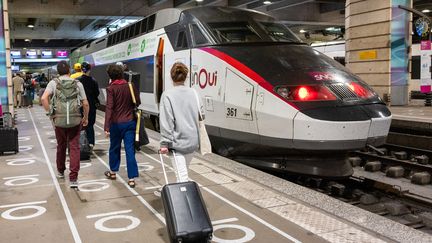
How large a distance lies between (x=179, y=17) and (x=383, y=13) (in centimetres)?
822

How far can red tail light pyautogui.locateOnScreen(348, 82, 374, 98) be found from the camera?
6452mm

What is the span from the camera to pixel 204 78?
7473 mm

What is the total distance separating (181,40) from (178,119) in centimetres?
478

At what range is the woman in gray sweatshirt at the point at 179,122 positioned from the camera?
413 cm

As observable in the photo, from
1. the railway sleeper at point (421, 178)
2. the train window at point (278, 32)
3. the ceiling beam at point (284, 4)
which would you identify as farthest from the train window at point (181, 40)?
the ceiling beam at point (284, 4)

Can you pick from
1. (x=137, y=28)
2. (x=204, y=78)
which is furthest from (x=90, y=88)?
(x=137, y=28)

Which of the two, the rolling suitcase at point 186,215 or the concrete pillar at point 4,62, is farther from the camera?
the concrete pillar at point 4,62

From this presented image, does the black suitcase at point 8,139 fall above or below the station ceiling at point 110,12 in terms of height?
below

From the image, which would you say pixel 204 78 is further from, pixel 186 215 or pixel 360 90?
pixel 186 215

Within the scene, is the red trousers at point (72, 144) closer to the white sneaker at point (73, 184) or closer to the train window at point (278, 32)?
the white sneaker at point (73, 184)

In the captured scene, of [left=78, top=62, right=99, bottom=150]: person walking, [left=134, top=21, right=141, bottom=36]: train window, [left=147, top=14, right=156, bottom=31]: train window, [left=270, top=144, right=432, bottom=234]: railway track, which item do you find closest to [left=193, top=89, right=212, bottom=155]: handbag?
[left=270, top=144, right=432, bottom=234]: railway track

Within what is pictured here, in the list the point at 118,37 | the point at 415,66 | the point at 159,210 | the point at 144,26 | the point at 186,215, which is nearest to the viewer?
the point at 186,215

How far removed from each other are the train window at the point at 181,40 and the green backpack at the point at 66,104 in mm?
3155

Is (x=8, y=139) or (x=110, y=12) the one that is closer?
(x=8, y=139)
